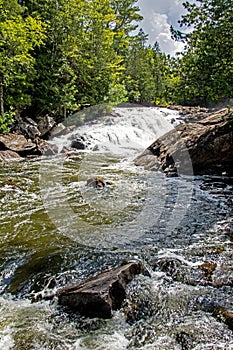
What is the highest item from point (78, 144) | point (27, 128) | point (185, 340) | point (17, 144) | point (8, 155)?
point (27, 128)

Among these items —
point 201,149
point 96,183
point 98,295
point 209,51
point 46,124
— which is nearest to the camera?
point 98,295

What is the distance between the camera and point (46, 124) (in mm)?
17797

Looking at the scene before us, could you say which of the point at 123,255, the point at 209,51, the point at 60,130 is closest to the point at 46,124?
the point at 60,130

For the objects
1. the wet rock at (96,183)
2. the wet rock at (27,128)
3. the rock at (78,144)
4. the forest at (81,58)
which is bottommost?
the wet rock at (96,183)

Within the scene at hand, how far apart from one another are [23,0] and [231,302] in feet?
74.4

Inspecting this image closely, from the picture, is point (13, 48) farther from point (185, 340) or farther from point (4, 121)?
point (185, 340)

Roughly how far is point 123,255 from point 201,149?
6.14 meters

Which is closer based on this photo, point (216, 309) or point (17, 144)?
point (216, 309)

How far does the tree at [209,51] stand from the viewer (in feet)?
19.6

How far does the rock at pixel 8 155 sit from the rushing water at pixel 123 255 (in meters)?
3.42

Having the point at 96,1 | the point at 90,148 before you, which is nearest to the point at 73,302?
the point at 90,148

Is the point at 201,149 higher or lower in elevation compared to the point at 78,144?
lower

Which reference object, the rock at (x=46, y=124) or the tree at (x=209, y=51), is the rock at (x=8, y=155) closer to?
the rock at (x=46, y=124)

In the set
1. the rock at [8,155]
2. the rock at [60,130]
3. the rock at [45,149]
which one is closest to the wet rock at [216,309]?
the rock at [8,155]
